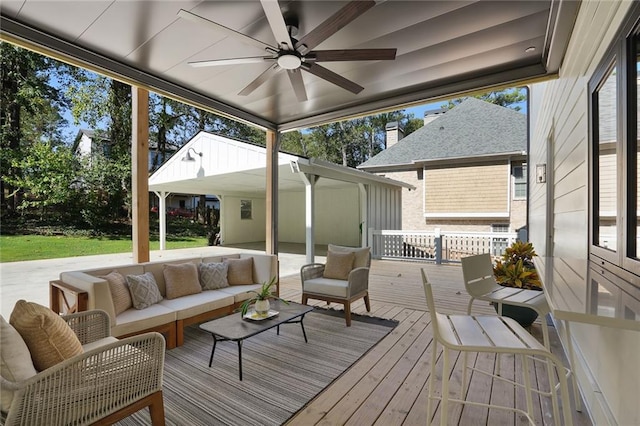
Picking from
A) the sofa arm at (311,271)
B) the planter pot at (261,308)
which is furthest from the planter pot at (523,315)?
the planter pot at (261,308)

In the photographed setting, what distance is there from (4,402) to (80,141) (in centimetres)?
1345

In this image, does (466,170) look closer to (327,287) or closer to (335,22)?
(327,287)

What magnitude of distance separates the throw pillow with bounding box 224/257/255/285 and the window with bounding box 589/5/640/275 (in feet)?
12.3

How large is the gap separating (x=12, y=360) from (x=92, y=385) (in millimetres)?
370

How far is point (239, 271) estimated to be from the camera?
4.36 meters

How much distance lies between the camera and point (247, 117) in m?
5.23

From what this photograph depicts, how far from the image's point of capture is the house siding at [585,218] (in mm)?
1493

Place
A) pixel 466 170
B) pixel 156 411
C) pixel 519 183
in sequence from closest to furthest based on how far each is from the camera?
pixel 156 411, pixel 519 183, pixel 466 170

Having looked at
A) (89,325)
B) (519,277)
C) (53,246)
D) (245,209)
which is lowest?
(53,246)

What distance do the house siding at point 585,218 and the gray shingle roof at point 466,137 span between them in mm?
7645

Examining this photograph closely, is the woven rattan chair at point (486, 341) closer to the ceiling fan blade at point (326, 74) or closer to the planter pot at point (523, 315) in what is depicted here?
the planter pot at point (523, 315)

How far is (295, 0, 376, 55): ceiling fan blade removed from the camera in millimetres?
2066

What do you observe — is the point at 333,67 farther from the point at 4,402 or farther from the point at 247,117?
the point at 4,402

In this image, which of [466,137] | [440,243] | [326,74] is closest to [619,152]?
[326,74]
